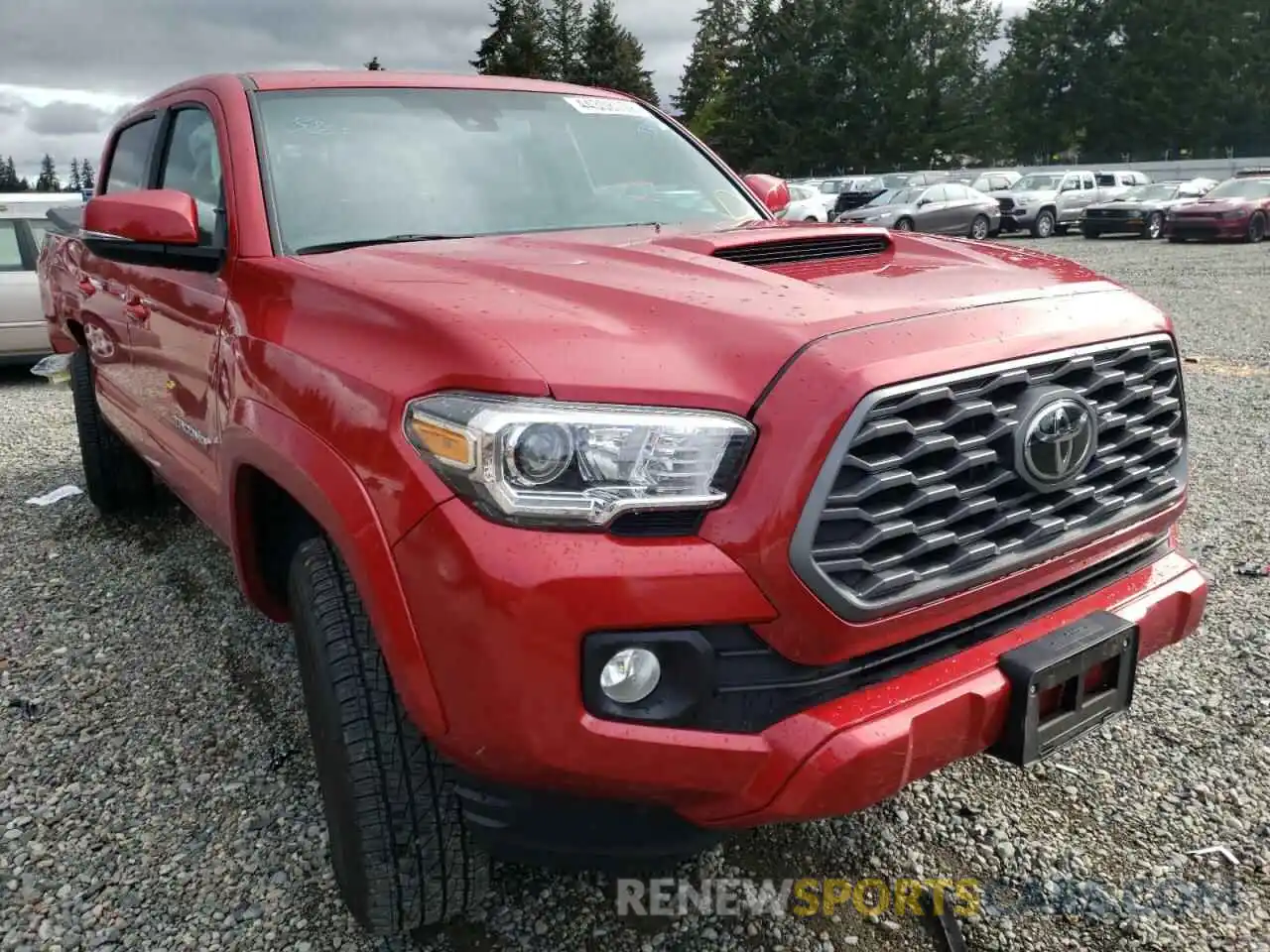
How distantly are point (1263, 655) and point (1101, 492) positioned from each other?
176cm

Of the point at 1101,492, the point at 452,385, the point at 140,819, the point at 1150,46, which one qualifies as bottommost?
the point at 140,819

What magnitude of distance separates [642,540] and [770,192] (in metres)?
2.49

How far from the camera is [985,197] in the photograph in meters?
23.3

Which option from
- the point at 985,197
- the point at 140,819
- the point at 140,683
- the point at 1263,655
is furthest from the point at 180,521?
the point at 985,197

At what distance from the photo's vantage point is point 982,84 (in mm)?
63281

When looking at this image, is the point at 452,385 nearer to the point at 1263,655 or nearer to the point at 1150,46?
the point at 1263,655

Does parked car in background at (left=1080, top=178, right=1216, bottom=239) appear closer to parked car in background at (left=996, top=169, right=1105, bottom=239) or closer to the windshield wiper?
parked car in background at (left=996, top=169, right=1105, bottom=239)

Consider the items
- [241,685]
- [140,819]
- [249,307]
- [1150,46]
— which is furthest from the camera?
[1150,46]

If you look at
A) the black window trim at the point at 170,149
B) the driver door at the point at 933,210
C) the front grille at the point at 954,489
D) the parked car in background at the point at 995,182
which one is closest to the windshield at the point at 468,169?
the black window trim at the point at 170,149

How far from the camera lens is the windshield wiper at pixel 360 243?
2.53 metres

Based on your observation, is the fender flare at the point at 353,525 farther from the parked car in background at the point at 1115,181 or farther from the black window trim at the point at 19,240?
the parked car in background at the point at 1115,181

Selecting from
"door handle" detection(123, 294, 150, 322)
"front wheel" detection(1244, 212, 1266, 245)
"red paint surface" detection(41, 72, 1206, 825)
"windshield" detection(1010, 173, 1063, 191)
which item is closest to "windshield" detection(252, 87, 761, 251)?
"red paint surface" detection(41, 72, 1206, 825)

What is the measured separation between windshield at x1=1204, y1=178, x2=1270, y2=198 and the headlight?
78.0 ft

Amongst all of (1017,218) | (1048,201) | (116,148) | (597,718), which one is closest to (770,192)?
(597,718)
